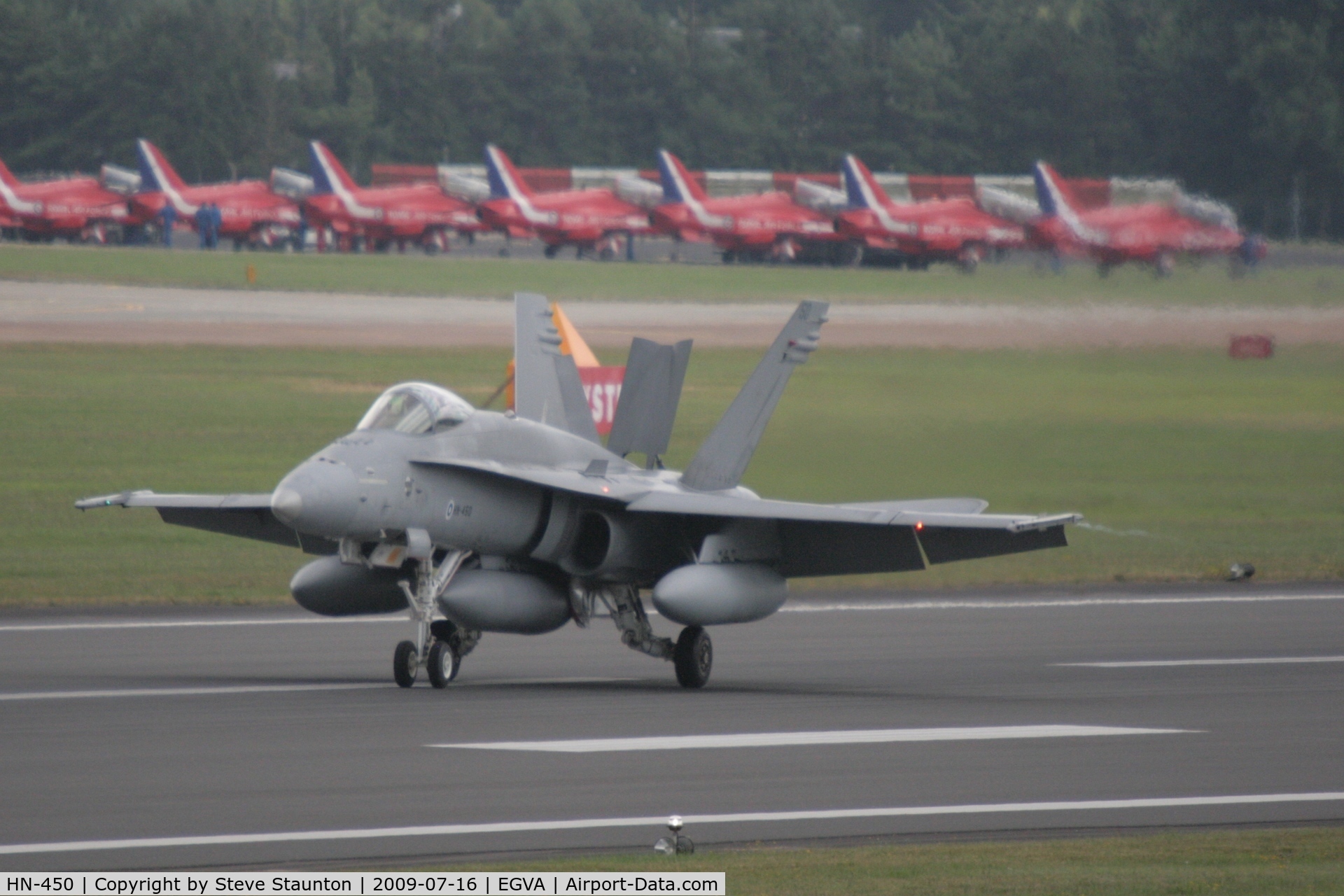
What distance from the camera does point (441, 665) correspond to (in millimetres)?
16016

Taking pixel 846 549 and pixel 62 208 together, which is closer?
pixel 846 549

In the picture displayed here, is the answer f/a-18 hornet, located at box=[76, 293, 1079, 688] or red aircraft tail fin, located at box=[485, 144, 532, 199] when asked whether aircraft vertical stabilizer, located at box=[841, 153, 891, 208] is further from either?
f/a-18 hornet, located at box=[76, 293, 1079, 688]

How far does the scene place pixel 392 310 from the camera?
5953 cm

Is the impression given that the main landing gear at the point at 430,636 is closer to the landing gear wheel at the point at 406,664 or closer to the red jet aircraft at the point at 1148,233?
the landing gear wheel at the point at 406,664

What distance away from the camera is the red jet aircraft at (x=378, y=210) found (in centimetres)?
9544

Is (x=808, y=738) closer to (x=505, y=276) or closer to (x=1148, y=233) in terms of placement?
(x=1148, y=233)

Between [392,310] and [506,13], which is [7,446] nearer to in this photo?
[392,310]

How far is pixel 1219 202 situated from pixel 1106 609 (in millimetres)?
20607

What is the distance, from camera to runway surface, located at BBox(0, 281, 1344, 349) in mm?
36719

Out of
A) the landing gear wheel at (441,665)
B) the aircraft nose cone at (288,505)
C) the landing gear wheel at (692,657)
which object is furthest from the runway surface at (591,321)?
the aircraft nose cone at (288,505)

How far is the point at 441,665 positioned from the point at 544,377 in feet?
11.1

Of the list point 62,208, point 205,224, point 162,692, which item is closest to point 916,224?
point 205,224

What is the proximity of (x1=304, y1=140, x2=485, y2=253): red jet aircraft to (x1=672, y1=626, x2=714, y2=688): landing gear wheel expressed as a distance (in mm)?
80641

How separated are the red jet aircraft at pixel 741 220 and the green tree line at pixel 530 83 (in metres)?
7.36
